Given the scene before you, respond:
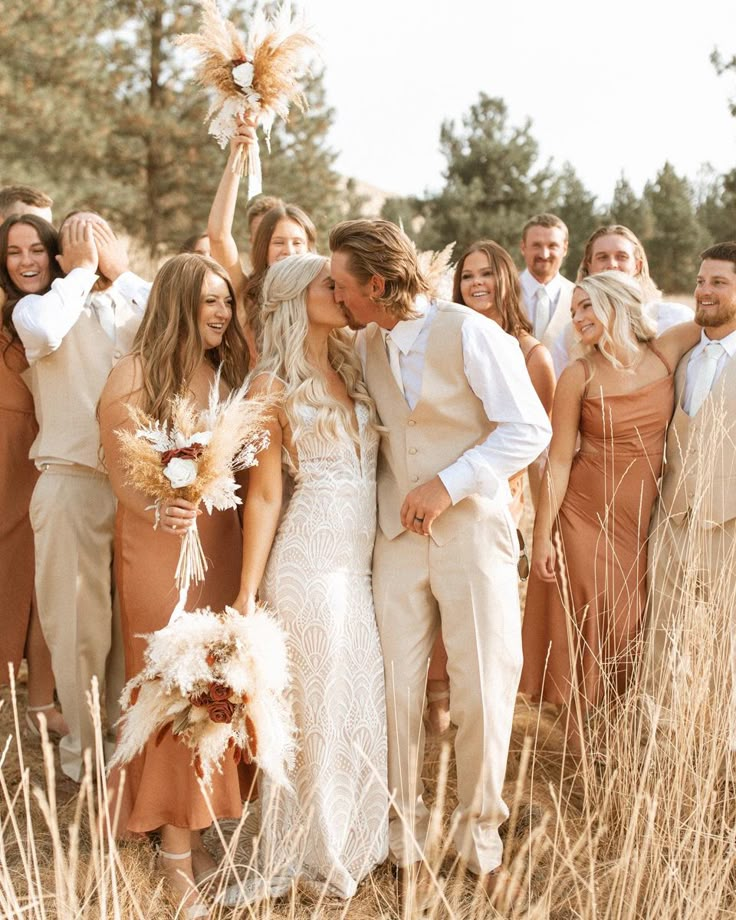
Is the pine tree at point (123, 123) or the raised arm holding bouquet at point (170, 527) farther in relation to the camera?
the pine tree at point (123, 123)

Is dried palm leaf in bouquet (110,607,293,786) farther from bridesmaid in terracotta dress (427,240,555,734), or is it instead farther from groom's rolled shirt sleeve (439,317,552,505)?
bridesmaid in terracotta dress (427,240,555,734)

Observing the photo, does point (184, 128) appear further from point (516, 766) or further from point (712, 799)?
point (712, 799)

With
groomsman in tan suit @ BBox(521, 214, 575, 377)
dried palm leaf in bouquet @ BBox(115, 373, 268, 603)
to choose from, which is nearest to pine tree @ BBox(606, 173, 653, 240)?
groomsman in tan suit @ BBox(521, 214, 575, 377)

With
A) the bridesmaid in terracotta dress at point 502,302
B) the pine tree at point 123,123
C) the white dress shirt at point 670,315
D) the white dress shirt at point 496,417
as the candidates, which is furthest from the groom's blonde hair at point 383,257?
the pine tree at point 123,123

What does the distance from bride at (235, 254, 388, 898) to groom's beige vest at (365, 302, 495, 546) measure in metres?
0.12

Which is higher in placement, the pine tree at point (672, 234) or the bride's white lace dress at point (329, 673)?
the pine tree at point (672, 234)

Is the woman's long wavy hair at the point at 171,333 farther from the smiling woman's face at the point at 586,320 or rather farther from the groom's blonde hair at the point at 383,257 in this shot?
the smiling woman's face at the point at 586,320

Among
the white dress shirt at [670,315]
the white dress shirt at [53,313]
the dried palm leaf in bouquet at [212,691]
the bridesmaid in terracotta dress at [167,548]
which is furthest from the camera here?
the white dress shirt at [670,315]

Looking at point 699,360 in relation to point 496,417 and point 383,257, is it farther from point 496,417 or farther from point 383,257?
point 383,257

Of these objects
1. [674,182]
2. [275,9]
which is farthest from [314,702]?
[674,182]

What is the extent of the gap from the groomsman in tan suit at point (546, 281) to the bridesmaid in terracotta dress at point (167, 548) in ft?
9.06

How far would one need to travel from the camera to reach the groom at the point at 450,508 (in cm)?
348

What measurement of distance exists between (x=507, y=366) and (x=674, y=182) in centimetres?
2778

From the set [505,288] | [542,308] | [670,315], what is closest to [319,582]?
[505,288]
